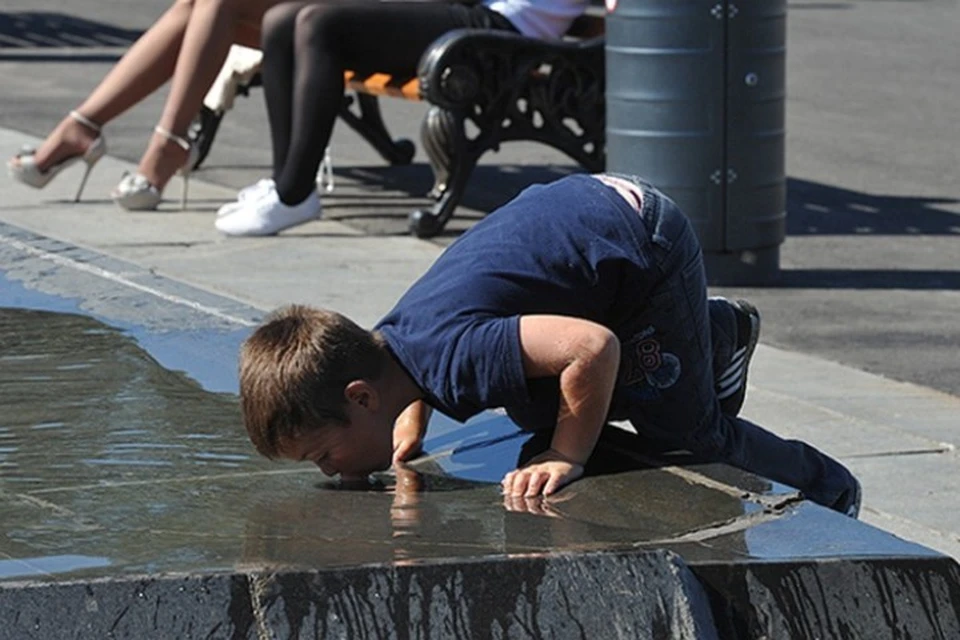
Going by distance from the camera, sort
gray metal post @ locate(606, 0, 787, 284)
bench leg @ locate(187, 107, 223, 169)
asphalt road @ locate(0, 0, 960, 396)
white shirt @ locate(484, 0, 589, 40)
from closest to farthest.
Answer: asphalt road @ locate(0, 0, 960, 396)
gray metal post @ locate(606, 0, 787, 284)
white shirt @ locate(484, 0, 589, 40)
bench leg @ locate(187, 107, 223, 169)

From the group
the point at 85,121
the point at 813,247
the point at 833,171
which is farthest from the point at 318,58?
the point at 833,171

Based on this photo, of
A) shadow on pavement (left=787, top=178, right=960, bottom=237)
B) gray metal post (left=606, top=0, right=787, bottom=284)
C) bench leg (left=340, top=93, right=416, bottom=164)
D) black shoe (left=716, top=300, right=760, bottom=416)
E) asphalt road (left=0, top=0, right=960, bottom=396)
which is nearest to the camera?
black shoe (left=716, top=300, right=760, bottom=416)

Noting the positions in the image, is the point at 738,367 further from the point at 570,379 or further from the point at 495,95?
the point at 495,95

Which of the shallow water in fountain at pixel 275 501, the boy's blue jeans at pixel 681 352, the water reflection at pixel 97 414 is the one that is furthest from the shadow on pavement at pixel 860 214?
the boy's blue jeans at pixel 681 352

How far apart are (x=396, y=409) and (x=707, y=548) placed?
635mm

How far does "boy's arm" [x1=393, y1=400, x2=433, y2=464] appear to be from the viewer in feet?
12.4

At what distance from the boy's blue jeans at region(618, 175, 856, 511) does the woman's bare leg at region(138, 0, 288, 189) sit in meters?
3.99

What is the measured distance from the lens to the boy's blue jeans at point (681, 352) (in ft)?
11.9

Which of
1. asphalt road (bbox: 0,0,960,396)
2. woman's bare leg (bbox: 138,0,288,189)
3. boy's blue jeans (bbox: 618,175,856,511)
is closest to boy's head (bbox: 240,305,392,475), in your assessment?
boy's blue jeans (bbox: 618,175,856,511)

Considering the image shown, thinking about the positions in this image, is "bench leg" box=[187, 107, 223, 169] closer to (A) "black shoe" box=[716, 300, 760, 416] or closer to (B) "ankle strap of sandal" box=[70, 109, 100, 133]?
(B) "ankle strap of sandal" box=[70, 109, 100, 133]

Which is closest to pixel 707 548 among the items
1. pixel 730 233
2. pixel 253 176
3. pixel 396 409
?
pixel 396 409

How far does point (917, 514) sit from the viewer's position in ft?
13.8

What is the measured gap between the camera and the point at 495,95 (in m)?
7.54

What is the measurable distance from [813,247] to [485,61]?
1.40 metres
